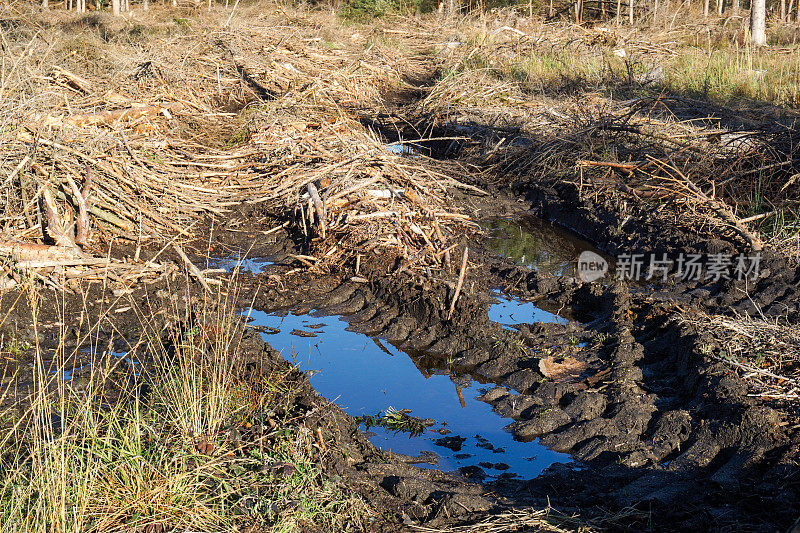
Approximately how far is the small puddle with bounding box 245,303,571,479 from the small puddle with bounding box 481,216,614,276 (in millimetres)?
1268

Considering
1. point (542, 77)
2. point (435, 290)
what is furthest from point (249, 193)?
point (542, 77)

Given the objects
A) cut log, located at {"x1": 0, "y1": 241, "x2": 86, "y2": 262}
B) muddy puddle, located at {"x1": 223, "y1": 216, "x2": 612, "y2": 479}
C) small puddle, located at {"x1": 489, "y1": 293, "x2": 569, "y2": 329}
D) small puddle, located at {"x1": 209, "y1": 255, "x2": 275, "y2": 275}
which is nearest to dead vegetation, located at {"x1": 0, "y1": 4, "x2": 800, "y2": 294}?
cut log, located at {"x1": 0, "y1": 241, "x2": 86, "y2": 262}

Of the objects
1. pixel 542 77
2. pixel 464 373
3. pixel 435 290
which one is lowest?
pixel 464 373

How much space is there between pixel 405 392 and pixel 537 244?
3469mm

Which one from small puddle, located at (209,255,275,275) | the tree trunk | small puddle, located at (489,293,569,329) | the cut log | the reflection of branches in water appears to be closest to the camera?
the cut log

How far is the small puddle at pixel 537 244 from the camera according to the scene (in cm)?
707

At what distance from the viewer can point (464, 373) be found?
4965 millimetres

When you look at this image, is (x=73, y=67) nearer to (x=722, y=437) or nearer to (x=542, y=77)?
(x=542, y=77)

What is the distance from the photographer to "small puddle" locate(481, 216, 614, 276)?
7.07 metres

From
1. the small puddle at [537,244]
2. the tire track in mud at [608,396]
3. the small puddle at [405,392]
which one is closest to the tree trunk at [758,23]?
the small puddle at [537,244]

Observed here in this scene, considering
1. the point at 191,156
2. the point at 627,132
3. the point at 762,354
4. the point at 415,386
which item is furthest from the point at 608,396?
the point at 191,156

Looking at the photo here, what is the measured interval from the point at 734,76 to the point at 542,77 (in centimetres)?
352

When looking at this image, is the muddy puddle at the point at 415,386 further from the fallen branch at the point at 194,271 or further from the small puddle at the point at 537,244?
the fallen branch at the point at 194,271

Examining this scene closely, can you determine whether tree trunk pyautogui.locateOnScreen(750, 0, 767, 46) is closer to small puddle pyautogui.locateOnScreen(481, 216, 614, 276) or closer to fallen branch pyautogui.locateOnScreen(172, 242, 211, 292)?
small puddle pyautogui.locateOnScreen(481, 216, 614, 276)
